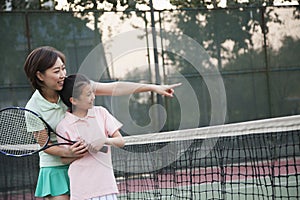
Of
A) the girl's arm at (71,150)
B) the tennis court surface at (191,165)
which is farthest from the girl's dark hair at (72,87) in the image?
the tennis court surface at (191,165)

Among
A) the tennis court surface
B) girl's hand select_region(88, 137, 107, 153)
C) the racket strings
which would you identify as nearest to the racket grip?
girl's hand select_region(88, 137, 107, 153)

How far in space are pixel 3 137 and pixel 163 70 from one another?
5400 mm

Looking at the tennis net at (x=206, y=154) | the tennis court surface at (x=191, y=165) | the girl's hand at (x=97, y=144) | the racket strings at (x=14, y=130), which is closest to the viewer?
the girl's hand at (x=97, y=144)

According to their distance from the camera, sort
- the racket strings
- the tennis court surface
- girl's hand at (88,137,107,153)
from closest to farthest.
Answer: girl's hand at (88,137,107,153), the racket strings, the tennis court surface

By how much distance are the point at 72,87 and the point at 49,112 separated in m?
0.14

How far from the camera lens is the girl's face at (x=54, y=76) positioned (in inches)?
83.4

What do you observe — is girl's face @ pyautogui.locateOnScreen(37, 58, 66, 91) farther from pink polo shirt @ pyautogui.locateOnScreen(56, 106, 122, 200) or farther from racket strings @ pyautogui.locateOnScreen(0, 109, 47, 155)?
racket strings @ pyautogui.locateOnScreen(0, 109, 47, 155)

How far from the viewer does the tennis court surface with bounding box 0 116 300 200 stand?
144 inches

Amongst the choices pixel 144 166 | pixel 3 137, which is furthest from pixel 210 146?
pixel 3 137

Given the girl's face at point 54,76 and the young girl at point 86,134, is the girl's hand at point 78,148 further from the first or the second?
the girl's face at point 54,76

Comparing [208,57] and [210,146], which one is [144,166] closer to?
[210,146]

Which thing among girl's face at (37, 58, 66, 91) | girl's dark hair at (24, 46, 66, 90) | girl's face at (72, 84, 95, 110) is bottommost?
girl's face at (72, 84, 95, 110)

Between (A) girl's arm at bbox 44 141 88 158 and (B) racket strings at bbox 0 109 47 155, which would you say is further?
(B) racket strings at bbox 0 109 47 155

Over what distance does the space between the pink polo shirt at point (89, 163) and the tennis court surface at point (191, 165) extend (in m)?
1.24
